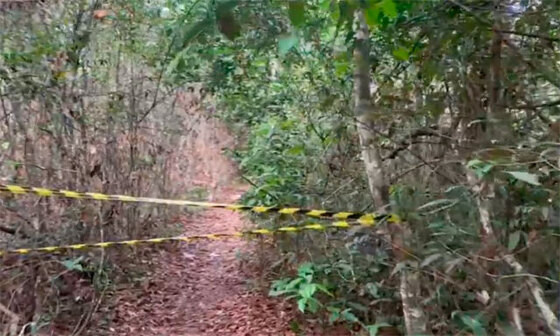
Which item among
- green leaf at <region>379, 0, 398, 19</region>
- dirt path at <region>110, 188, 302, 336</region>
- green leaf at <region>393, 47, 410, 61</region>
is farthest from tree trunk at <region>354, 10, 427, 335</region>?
dirt path at <region>110, 188, 302, 336</region>

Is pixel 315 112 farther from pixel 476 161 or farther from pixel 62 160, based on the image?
pixel 476 161

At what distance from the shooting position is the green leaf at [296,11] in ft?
4.40

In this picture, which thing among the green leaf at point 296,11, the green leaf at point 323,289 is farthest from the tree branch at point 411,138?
the green leaf at point 296,11

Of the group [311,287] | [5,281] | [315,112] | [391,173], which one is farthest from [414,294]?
[5,281]

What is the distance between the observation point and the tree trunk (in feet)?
7.90

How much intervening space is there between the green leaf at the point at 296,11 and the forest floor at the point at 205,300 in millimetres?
2832

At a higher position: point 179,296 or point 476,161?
point 476,161

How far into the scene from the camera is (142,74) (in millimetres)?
4734

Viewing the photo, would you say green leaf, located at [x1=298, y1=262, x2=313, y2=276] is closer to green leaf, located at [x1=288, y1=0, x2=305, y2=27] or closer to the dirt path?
the dirt path

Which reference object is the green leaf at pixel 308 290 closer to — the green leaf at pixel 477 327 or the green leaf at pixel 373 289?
the green leaf at pixel 373 289

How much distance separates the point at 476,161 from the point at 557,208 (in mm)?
424

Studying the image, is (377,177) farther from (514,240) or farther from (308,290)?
(308,290)

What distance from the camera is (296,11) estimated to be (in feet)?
4.43

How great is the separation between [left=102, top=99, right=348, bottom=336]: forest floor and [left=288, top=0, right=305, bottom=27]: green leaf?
2.83 metres
